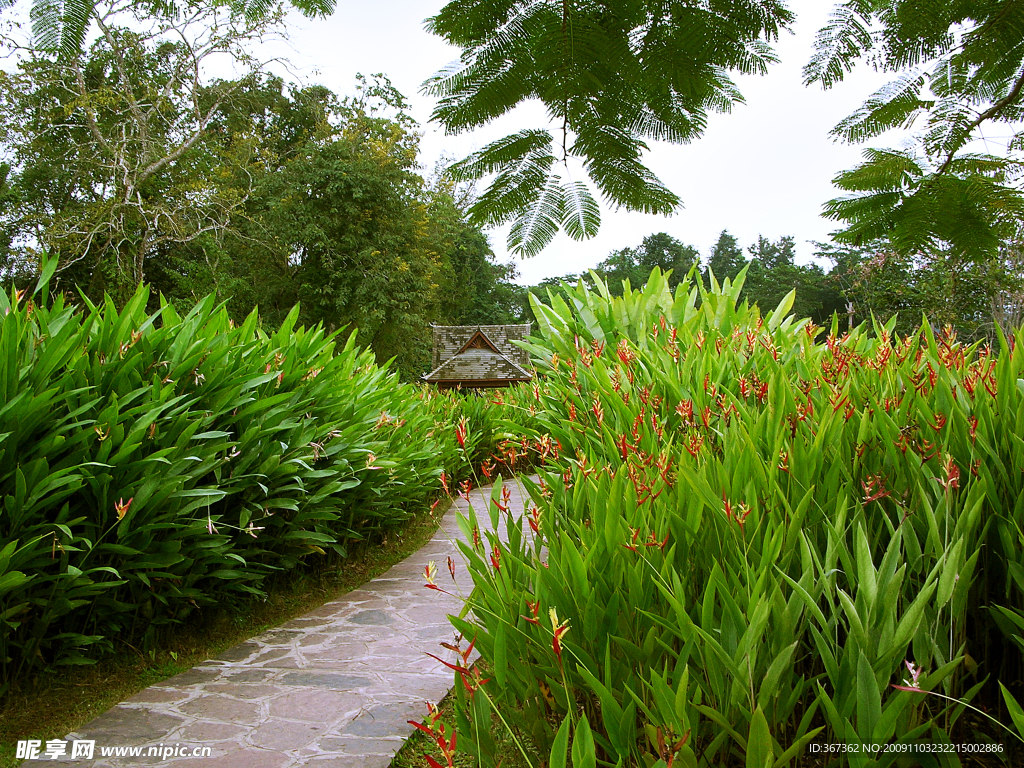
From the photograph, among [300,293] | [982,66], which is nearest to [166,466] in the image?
[982,66]

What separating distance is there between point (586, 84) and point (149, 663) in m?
3.46

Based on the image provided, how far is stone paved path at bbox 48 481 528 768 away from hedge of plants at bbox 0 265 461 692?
1.27ft

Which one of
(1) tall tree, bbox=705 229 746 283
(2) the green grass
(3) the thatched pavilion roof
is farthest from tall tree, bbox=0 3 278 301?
(1) tall tree, bbox=705 229 746 283

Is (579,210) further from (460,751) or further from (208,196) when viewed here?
(208,196)

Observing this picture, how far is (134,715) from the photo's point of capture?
3.01 meters

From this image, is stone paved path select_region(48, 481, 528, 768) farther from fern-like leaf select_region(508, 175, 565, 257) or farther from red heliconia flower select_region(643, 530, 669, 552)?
fern-like leaf select_region(508, 175, 565, 257)

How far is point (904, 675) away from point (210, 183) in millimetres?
31772

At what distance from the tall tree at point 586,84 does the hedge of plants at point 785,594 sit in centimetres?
91

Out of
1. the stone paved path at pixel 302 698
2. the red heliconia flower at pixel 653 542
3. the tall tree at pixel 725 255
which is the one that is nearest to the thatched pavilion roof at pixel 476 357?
the stone paved path at pixel 302 698

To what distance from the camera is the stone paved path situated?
2.71m

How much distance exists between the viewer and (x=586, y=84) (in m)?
2.40

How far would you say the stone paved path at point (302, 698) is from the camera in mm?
2715

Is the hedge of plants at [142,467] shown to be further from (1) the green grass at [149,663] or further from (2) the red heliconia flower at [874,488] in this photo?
(2) the red heliconia flower at [874,488]

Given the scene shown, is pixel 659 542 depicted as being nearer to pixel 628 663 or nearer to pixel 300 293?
pixel 628 663
